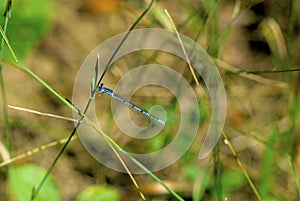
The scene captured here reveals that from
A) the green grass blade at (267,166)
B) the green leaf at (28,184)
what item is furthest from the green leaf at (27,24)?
the green grass blade at (267,166)

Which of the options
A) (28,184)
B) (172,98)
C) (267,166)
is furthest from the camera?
(172,98)

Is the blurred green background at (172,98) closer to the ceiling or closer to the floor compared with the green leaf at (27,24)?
closer to the floor

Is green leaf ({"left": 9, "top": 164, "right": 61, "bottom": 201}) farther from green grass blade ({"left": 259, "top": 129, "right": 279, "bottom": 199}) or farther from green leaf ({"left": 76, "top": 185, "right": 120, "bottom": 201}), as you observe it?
green grass blade ({"left": 259, "top": 129, "right": 279, "bottom": 199})

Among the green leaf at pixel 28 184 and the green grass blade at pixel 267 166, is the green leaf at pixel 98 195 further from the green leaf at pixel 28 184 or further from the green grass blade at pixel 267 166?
the green grass blade at pixel 267 166

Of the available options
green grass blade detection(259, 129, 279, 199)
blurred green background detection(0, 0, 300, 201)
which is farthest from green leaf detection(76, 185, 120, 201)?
green grass blade detection(259, 129, 279, 199)

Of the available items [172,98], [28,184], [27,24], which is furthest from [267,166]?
[27,24]

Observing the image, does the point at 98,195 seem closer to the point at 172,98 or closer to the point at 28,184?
the point at 28,184
